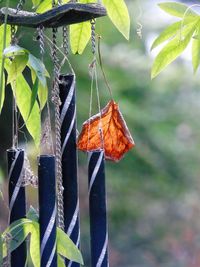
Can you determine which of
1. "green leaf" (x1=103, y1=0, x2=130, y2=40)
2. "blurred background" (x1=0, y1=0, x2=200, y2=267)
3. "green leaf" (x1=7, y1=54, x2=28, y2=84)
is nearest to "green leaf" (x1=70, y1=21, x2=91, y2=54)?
"green leaf" (x1=103, y1=0, x2=130, y2=40)

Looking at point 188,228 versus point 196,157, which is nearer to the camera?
point 196,157

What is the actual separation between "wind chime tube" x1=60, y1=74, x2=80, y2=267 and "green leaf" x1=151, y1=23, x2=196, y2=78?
13 centimetres

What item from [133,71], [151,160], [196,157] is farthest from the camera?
[196,157]

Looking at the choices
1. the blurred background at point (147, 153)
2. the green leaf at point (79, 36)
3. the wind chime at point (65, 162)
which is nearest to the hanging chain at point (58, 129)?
the wind chime at point (65, 162)

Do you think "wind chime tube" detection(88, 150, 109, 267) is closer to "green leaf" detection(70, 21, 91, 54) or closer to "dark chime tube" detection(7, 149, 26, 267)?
"dark chime tube" detection(7, 149, 26, 267)

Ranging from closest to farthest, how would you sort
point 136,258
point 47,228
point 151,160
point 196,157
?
point 47,228 → point 151,160 → point 196,157 → point 136,258

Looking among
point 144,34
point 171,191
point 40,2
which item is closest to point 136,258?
point 171,191

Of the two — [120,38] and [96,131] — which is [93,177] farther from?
[120,38]

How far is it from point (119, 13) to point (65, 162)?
17 cm

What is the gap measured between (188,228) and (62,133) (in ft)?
10.1

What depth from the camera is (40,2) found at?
2.44 feet

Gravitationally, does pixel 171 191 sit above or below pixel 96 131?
below

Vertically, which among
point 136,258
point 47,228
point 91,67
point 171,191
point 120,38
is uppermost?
point 120,38

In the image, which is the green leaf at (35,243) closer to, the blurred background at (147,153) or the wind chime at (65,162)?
the wind chime at (65,162)
